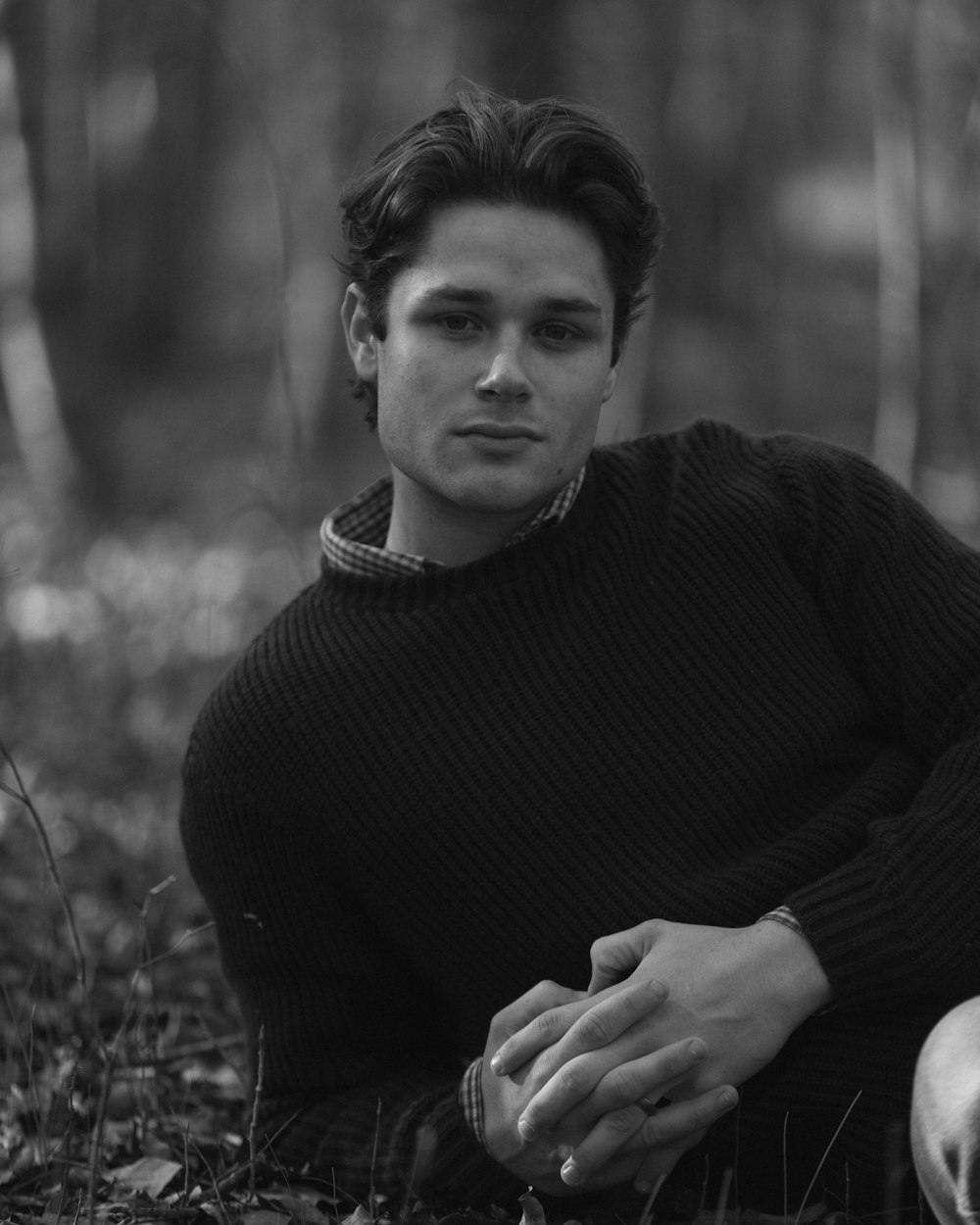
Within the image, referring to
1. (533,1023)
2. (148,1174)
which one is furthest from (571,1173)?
(148,1174)

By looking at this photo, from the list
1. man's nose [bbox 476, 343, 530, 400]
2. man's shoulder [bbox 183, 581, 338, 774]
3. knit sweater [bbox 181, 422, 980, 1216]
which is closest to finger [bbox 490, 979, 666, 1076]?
knit sweater [bbox 181, 422, 980, 1216]

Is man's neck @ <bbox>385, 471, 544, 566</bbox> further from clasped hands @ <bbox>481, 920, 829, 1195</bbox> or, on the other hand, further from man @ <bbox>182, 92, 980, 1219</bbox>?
clasped hands @ <bbox>481, 920, 829, 1195</bbox>

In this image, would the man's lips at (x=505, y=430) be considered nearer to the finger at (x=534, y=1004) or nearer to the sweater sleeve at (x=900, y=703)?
the sweater sleeve at (x=900, y=703)

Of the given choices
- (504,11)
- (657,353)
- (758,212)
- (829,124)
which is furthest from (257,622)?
(829,124)

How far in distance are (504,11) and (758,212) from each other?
407 inches

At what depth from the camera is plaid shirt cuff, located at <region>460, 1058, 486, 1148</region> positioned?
8.18 ft

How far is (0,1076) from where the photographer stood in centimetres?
312

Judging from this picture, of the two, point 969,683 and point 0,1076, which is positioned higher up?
point 969,683

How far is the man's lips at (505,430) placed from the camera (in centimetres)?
263

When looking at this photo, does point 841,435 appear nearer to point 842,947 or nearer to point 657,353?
point 657,353

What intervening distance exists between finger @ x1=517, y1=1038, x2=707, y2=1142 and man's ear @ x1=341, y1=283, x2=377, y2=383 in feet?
4.46

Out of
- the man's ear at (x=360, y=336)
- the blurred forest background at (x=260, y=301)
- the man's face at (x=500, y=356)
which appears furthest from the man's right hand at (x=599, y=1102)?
the man's ear at (x=360, y=336)

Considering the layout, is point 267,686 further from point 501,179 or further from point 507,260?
point 501,179

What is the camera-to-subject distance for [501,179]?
106 inches
